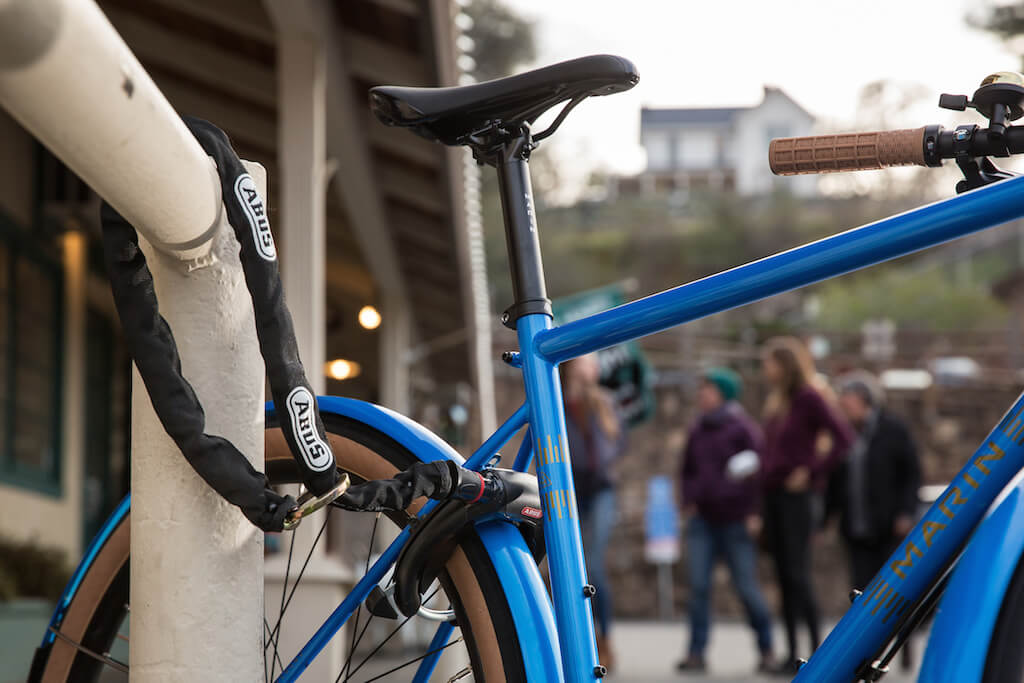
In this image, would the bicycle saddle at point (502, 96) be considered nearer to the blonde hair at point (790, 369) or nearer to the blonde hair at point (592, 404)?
the blonde hair at point (592, 404)

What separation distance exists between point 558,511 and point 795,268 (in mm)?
401

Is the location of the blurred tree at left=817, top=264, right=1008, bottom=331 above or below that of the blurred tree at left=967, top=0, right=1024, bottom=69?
above

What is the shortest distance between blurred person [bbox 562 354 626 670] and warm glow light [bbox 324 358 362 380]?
5.33 feet

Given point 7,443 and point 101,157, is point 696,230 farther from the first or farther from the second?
point 101,157

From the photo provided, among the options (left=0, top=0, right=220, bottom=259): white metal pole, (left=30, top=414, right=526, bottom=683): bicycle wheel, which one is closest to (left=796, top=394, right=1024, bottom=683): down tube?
(left=30, top=414, right=526, bottom=683): bicycle wheel

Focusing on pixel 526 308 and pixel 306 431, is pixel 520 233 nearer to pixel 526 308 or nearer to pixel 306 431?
pixel 526 308

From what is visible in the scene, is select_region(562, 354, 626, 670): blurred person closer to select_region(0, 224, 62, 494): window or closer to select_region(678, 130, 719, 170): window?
select_region(0, 224, 62, 494): window

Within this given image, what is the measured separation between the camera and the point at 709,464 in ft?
20.6

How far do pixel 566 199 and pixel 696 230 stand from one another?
20.0ft

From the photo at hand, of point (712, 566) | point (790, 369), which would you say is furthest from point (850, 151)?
point (712, 566)

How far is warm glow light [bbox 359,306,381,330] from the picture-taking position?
632 cm

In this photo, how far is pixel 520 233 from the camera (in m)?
1.53

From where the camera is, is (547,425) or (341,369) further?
(341,369)

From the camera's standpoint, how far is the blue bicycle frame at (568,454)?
4.08ft
